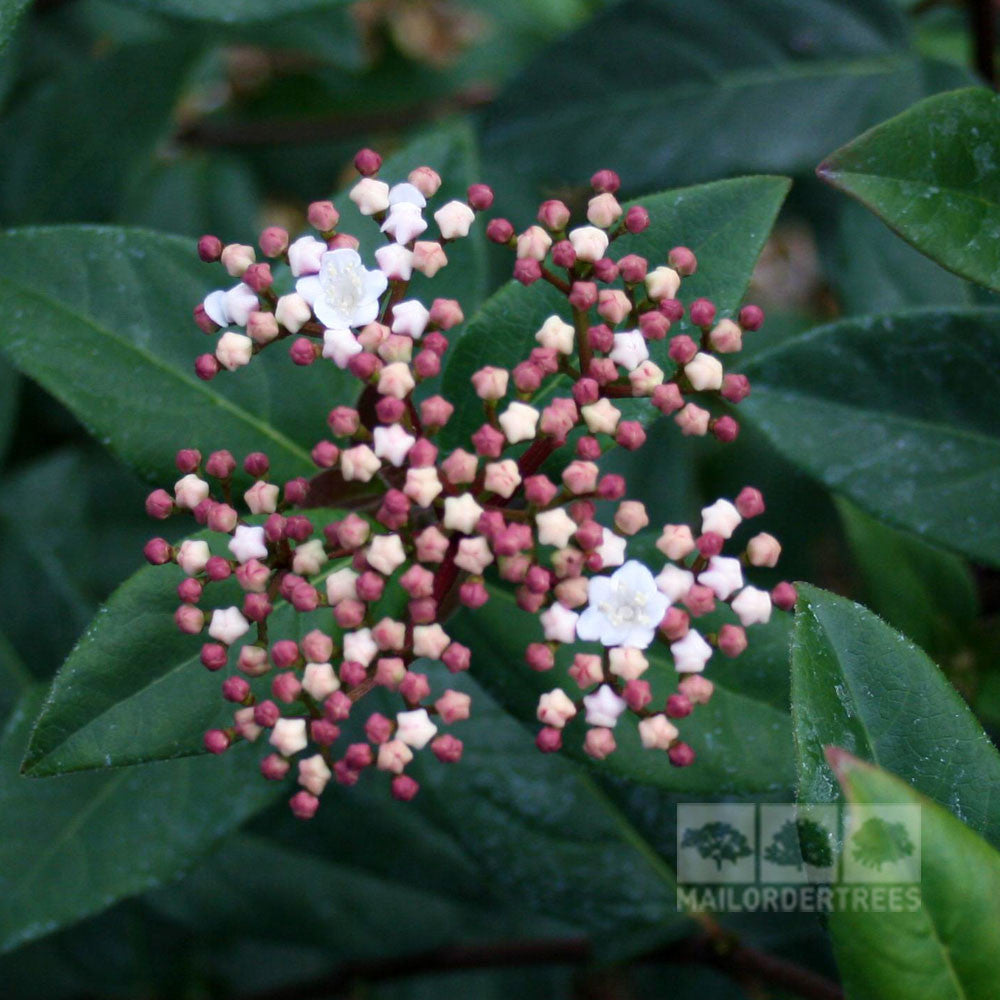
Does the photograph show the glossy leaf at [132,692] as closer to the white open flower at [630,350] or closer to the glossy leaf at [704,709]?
the glossy leaf at [704,709]

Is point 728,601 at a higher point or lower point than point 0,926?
higher

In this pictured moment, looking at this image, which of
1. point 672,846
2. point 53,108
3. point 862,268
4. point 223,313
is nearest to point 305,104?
point 53,108

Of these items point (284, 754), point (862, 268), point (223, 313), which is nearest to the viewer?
point (284, 754)

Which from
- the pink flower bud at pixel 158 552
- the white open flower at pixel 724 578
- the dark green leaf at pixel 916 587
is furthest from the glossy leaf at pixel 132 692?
the dark green leaf at pixel 916 587

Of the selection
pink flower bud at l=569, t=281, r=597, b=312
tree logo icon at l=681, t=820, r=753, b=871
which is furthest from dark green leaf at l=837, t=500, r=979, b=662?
pink flower bud at l=569, t=281, r=597, b=312

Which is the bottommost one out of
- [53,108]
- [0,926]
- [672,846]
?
[672,846]

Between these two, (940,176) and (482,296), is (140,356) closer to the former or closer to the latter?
(482,296)

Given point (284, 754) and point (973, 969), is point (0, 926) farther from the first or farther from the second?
point (973, 969)
